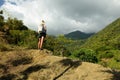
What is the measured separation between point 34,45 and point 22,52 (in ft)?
20.2

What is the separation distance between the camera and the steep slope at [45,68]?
54.5 feet

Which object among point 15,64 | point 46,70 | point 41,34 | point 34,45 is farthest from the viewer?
point 34,45

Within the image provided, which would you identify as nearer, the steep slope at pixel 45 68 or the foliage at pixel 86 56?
the steep slope at pixel 45 68

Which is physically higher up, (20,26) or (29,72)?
(20,26)

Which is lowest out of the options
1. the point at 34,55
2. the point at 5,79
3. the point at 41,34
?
the point at 5,79

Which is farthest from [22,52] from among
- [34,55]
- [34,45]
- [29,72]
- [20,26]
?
[20,26]

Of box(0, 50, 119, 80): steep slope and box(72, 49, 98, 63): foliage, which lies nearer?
box(0, 50, 119, 80): steep slope

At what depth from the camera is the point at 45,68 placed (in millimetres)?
17750

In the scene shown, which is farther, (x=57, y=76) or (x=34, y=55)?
(x=34, y=55)

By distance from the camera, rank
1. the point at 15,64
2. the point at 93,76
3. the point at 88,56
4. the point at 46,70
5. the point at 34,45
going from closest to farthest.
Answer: the point at 93,76 → the point at 46,70 → the point at 15,64 → the point at 34,45 → the point at 88,56

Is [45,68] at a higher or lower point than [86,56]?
lower

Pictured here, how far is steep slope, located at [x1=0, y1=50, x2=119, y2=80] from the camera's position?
16609 millimetres

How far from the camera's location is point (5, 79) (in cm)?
1655

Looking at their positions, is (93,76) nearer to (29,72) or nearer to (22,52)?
(29,72)
